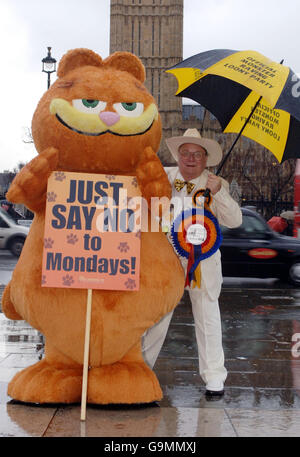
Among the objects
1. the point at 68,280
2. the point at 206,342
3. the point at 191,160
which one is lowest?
the point at 206,342

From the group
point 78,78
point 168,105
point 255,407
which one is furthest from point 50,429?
point 168,105

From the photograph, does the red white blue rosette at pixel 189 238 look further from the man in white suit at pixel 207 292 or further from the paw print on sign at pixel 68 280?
the paw print on sign at pixel 68 280

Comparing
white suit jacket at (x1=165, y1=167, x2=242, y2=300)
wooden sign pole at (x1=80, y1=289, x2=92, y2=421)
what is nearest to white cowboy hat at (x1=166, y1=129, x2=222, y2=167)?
white suit jacket at (x1=165, y1=167, x2=242, y2=300)

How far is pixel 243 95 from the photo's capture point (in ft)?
15.8

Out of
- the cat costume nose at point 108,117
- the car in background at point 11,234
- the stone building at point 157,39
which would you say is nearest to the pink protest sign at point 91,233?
the cat costume nose at point 108,117

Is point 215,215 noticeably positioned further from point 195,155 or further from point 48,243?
point 48,243

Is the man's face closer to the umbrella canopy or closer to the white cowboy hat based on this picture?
the white cowboy hat

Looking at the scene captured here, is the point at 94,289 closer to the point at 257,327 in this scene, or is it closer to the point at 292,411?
Answer: the point at 292,411

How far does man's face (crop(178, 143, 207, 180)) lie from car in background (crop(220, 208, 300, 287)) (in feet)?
23.9

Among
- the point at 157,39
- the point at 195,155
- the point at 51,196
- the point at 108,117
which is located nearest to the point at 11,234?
the point at 195,155

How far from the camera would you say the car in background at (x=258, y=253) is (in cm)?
1175

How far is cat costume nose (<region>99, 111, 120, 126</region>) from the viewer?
3.86m

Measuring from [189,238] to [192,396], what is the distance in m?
1.10
